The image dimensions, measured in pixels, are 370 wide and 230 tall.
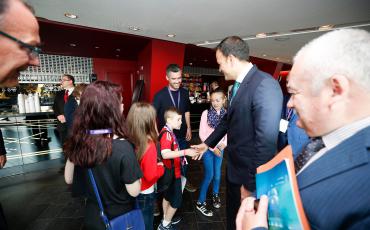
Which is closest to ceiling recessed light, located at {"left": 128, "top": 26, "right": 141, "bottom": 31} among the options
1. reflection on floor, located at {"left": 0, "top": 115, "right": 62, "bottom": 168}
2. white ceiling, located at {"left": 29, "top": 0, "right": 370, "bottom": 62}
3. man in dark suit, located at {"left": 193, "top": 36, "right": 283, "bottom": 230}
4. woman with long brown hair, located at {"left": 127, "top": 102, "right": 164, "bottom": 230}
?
white ceiling, located at {"left": 29, "top": 0, "right": 370, "bottom": 62}

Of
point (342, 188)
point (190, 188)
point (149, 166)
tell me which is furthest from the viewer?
point (190, 188)

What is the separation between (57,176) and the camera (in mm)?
3840

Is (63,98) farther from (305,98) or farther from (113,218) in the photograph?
(305,98)

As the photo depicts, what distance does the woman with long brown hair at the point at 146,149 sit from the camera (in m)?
1.67

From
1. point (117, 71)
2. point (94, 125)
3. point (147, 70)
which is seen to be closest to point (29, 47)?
point (94, 125)

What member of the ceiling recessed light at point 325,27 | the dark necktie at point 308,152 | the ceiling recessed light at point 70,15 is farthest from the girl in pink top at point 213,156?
the ceiling recessed light at point 325,27

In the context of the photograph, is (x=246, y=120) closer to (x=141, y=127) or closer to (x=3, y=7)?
(x=141, y=127)

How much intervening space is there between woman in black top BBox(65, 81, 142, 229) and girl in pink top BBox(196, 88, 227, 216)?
1.48 meters

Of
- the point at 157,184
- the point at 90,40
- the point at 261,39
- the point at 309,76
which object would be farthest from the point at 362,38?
the point at 90,40

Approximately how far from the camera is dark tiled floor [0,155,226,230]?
2.44 m

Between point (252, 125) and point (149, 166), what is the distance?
3.02 ft

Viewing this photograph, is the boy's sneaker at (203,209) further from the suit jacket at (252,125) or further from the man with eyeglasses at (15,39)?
the man with eyeglasses at (15,39)

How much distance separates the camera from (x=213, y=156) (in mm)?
2664

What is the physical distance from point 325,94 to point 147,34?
4.66m
